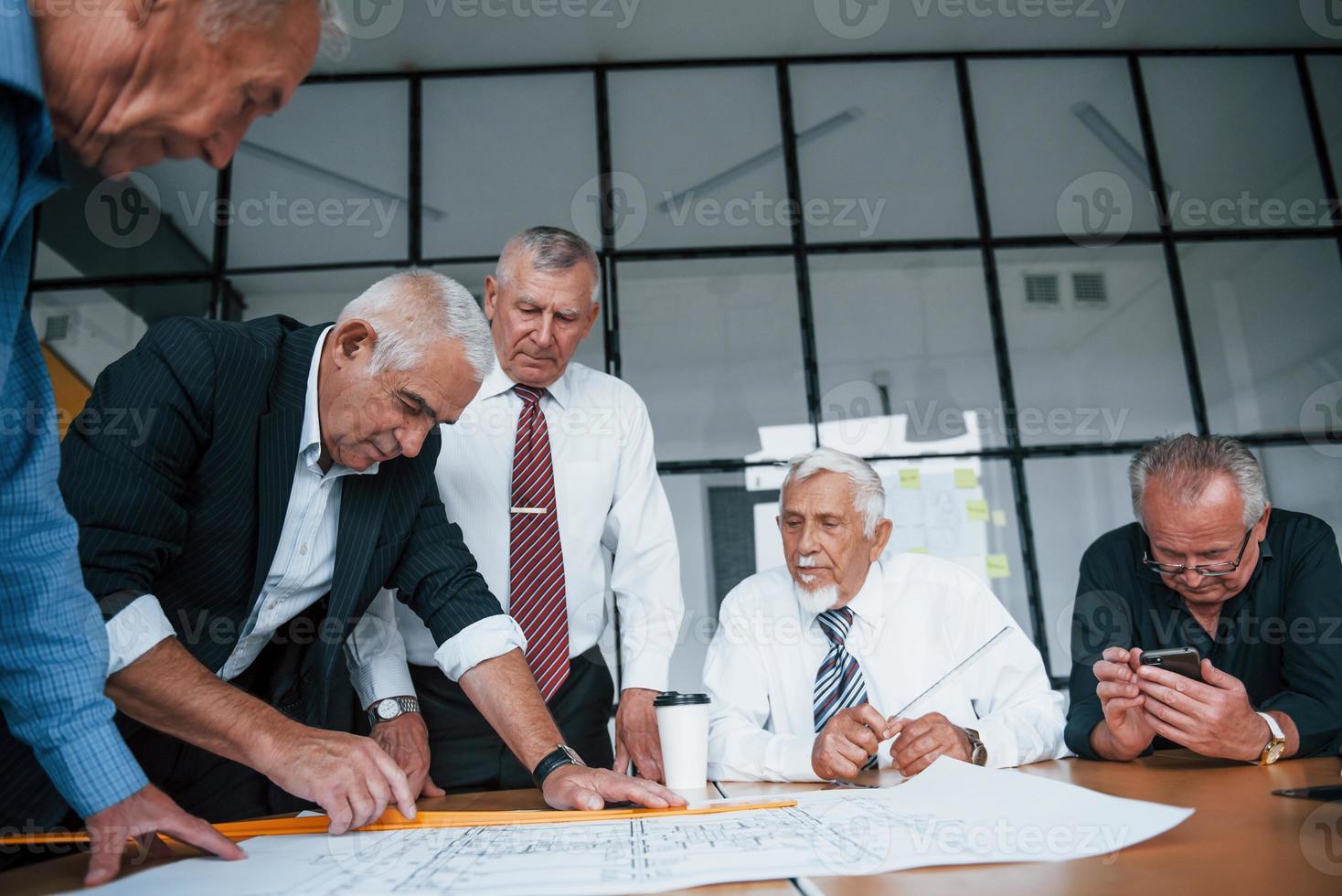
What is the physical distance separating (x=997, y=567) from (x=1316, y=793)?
11.1 feet

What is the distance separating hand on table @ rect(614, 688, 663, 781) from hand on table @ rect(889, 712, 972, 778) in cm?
46

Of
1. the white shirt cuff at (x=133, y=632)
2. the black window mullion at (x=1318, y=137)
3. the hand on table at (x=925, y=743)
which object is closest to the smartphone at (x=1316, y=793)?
the hand on table at (x=925, y=743)

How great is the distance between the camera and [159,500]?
1217mm

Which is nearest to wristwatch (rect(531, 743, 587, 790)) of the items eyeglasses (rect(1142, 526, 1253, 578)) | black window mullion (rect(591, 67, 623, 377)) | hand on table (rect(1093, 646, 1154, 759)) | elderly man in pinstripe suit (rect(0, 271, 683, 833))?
elderly man in pinstripe suit (rect(0, 271, 683, 833))

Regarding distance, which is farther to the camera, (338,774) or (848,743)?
(848,743)

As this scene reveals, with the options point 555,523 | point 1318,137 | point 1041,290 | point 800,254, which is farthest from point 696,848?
point 1318,137

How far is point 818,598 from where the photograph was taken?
2188 mm

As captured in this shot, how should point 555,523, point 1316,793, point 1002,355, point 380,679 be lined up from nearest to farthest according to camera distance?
point 1316,793 → point 380,679 → point 555,523 → point 1002,355

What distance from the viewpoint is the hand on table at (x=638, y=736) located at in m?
1.74

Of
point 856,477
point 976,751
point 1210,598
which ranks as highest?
point 856,477

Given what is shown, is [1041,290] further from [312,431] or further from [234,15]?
[234,15]

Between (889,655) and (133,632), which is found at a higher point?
(133,632)

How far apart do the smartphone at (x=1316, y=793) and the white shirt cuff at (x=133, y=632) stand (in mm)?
1375

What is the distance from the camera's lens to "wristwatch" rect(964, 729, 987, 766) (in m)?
1.57
